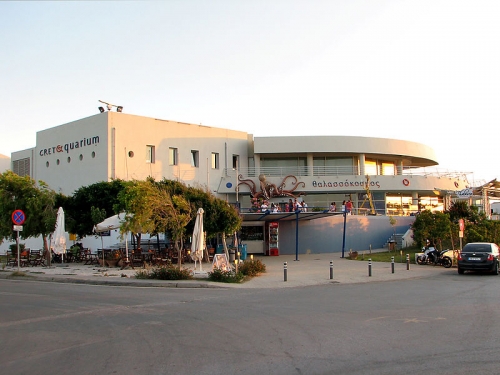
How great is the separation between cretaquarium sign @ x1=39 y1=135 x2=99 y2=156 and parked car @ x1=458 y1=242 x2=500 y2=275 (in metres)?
30.4

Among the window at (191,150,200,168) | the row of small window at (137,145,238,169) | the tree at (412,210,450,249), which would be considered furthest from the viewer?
the window at (191,150,200,168)

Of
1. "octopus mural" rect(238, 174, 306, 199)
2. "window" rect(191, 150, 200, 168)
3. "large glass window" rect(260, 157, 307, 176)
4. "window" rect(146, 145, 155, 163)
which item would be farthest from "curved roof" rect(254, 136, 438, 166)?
"window" rect(146, 145, 155, 163)

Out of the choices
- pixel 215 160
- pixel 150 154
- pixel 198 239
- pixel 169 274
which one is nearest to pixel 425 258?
pixel 198 239

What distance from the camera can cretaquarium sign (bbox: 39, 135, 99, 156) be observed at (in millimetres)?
42875

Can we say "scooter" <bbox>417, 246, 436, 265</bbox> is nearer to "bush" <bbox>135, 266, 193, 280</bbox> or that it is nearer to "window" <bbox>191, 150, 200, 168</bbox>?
"bush" <bbox>135, 266, 193, 280</bbox>

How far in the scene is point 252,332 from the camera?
32.4 feet

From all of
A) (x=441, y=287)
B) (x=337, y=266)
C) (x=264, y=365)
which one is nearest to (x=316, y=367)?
(x=264, y=365)

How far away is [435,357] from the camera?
7781 millimetres

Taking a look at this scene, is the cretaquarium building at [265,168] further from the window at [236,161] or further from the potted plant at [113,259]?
the potted plant at [113,259]

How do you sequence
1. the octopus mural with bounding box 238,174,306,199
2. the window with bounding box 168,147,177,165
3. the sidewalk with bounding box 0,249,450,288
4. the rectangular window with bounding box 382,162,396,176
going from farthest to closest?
the rectangular window with bounding box 382,162,396,176, the octopus mural with bounding box 238,174,306,199, the window with bounding box 168,147,177,165, the sidewalk with bounding box 0,249,450,288

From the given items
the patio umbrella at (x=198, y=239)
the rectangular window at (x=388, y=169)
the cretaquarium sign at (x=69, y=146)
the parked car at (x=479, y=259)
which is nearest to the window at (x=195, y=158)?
the cretaquarium sign at (x=69, y=146)

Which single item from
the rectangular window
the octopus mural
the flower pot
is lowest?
the flower pot

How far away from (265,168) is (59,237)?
25299 millimetres

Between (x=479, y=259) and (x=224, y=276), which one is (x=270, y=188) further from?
(x=224, y=276)
